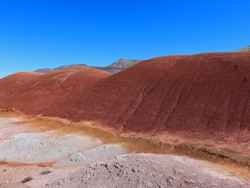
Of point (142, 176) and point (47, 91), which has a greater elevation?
point (47, 91)

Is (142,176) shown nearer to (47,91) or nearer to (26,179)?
(26,179)

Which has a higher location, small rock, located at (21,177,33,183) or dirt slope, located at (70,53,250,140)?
dirt slope, located at (70,53,250,140)

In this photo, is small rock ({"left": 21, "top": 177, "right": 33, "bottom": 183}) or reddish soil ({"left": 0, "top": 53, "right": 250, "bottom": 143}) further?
reddish soil ({"left": 0, "top": 53, "right": 250, "bottom": 143})

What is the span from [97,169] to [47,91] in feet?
112

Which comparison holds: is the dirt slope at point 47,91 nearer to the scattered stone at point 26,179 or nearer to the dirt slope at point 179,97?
the dirt slope at point 179,97

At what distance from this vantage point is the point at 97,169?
1010 centimetres

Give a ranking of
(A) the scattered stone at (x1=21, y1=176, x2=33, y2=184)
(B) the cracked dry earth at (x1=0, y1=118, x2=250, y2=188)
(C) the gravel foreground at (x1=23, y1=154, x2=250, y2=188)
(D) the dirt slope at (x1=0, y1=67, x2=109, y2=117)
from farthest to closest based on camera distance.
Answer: (D) the dirt slope at (x1=0, y1=67, x2=109, y2=117), (A) the scattered stone at (x1=21, y1=176, x2=33, y2=184), (B) the cracked dry earth at (x1=0, y1=118, x2=250, y2=188), (C) the gravel foreground at (x1=23, y1=154, x2=250, y2=188)

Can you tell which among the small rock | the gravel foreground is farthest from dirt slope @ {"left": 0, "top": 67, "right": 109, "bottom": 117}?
the gravel foreground

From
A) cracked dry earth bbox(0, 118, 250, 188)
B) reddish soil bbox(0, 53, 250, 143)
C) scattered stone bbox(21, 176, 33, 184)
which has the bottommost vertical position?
scattered stone bbox(21, 176, 33, 184)

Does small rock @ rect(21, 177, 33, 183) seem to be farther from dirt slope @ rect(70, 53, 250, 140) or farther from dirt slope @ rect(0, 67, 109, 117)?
dirt slope @ rect(0, 67, 109, 117)

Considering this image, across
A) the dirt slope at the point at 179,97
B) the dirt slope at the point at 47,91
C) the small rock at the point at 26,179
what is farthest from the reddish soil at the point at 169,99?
the small rock at the point at 26,179

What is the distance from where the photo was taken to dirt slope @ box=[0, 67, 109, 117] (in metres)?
32.9

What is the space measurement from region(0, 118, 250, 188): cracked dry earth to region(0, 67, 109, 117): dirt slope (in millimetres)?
13195

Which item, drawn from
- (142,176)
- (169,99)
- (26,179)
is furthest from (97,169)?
(169,99)
